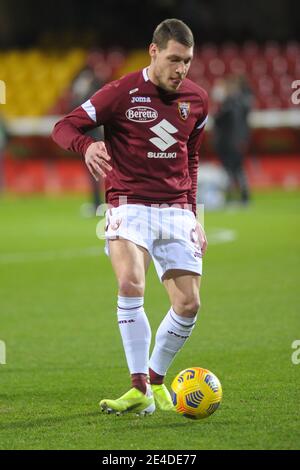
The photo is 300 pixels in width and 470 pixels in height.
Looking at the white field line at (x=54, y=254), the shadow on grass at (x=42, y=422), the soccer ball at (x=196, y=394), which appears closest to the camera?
the shadow on grass at (x=42, y=422)

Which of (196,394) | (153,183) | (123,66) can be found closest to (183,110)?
(153,183)

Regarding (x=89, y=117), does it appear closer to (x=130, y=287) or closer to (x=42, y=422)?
(x=130, y=287)

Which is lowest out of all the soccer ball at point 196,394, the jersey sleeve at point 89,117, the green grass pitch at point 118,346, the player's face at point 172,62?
the green grass pitch at point 118,346

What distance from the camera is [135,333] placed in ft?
19.9

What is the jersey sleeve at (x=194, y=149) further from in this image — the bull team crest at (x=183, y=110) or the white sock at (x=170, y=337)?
the white sock at (x=170, y=337)

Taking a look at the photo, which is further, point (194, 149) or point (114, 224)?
point (194, 149)

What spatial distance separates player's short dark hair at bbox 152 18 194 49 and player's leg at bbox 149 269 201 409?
51.3 inches

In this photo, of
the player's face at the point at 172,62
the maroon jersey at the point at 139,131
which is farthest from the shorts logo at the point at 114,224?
the player's face at the point at 172,62

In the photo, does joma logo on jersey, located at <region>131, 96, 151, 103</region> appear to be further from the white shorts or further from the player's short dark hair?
the white shorts

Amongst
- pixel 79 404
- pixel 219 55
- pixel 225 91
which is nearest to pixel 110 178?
pixel 79 404

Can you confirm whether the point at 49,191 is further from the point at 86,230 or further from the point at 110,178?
the point at 110,178

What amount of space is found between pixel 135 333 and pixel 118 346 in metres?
2.26

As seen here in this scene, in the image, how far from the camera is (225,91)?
21.3m

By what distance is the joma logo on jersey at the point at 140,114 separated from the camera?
6254 millimetres
